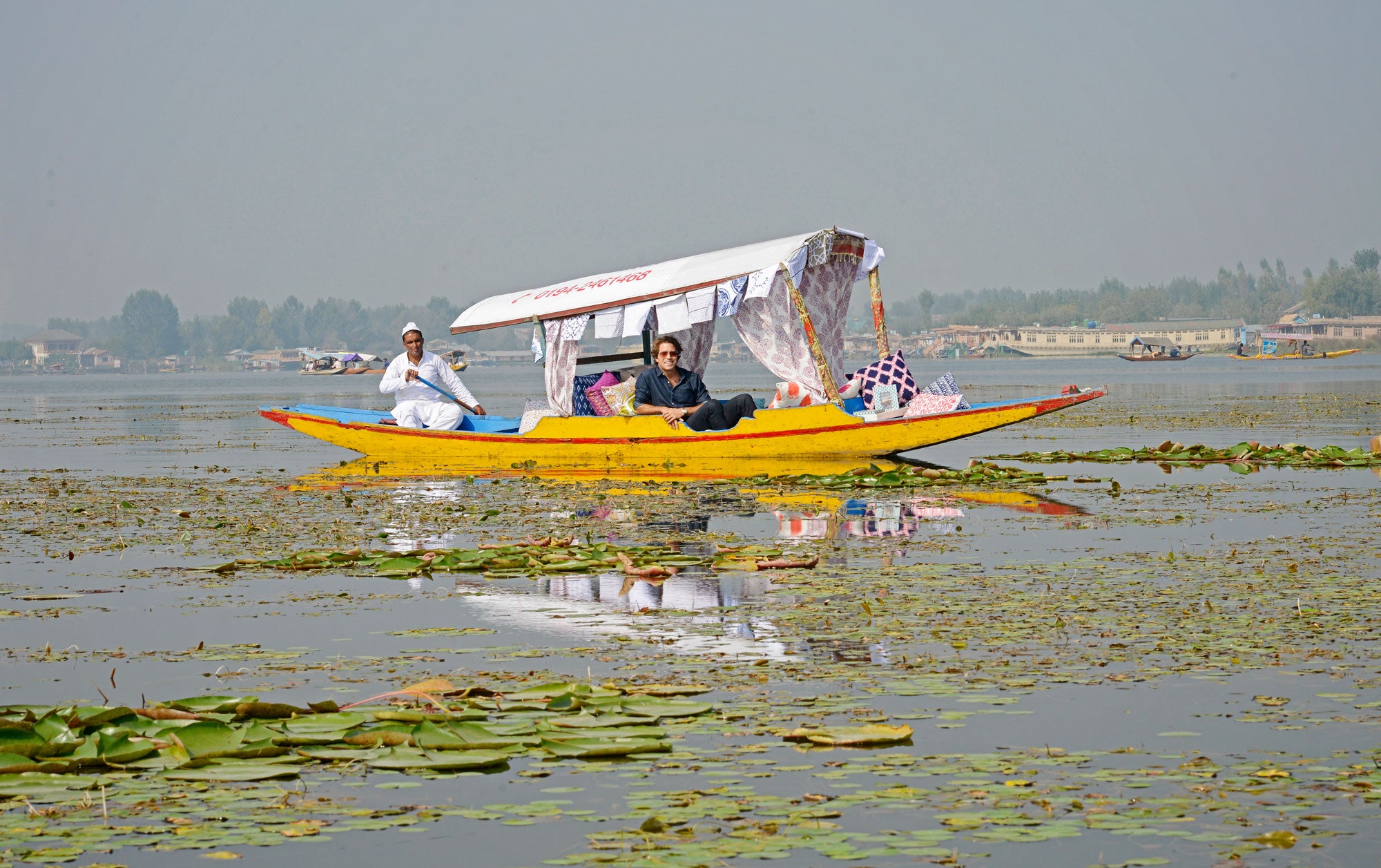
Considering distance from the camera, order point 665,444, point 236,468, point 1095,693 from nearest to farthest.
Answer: point 1095,693 → point 665,444 → point 236,468

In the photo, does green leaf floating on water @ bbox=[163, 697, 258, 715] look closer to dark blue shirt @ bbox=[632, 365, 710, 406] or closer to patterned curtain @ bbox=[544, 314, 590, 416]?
dark blue shirt @ bbox=[632, 365, 710, 406]

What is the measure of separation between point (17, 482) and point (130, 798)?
50.5 feet

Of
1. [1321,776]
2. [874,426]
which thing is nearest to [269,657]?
[1321,776]

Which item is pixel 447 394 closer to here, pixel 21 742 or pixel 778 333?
pixel 778 333

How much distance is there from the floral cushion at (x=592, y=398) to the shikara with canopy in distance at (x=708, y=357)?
0.18 meters

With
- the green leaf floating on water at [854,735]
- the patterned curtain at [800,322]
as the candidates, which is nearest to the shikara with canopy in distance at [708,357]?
the patterned curtain at [800,322]

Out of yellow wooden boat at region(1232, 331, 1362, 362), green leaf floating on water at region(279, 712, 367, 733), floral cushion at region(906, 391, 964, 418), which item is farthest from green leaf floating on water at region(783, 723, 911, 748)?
yellow wooden boat at region(1232, 331, 1362, 362)

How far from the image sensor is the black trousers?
1795 cm

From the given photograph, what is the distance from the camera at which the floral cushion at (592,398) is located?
65.6ft

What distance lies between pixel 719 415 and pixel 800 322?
1.61 meters

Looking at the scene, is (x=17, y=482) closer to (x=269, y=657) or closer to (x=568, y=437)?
(x=568, y=437)

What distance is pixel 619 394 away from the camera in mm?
19609

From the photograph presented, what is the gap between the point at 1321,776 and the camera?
4.83m

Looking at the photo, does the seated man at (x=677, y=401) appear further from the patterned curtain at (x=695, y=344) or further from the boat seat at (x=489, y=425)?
the boat seat at (x=489, y=425)
